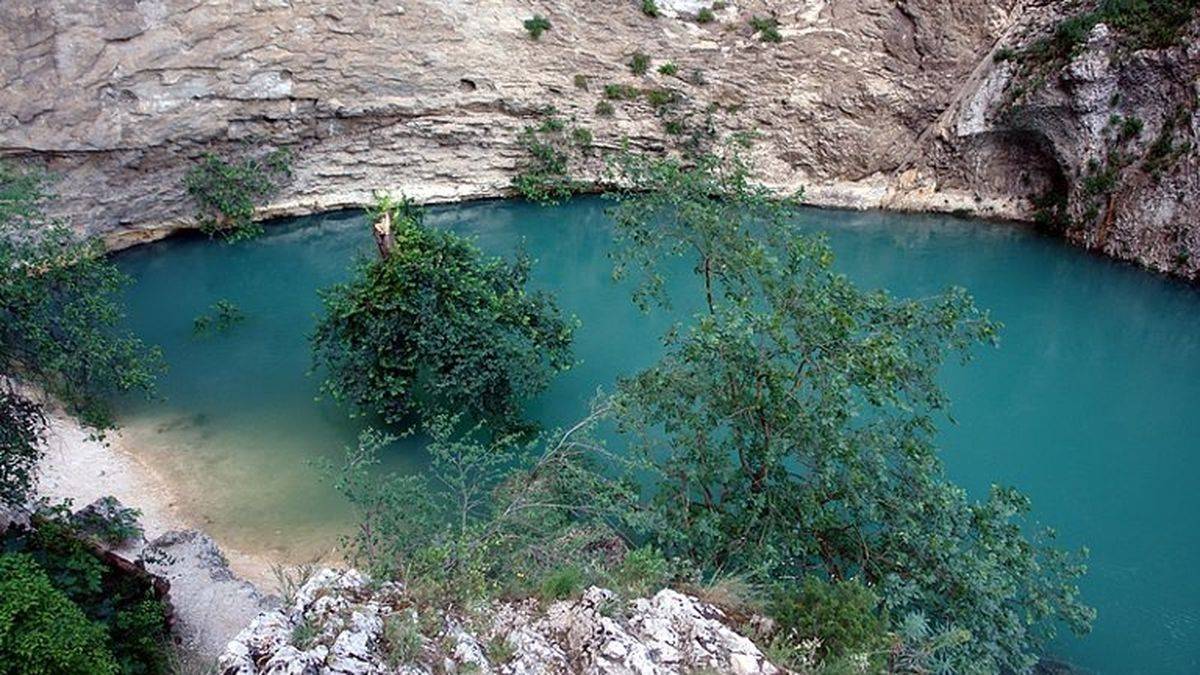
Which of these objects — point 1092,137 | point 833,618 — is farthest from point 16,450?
point 1092,137

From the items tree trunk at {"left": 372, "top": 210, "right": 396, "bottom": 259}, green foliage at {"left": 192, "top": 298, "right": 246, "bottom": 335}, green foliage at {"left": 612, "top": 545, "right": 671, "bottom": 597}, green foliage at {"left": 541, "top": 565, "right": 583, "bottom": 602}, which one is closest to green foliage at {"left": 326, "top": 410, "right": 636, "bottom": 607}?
green foliage at {"left": 541, "top": 565, "right": 583, "bottom": 602}

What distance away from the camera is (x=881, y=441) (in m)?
6.91

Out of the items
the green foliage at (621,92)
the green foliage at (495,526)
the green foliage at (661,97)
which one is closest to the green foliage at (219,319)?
the green foliage at (495,526)

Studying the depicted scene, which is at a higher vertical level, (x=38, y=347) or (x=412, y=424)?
(x=38, y=347)

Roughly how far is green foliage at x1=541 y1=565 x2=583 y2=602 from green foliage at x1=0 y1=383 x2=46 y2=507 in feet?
19.5

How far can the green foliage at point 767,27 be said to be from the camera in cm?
2166

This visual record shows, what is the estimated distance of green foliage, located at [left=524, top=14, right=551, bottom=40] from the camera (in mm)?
21094

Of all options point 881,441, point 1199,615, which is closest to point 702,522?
point 881,441

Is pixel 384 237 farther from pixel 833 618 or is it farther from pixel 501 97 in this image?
pixel 501 97

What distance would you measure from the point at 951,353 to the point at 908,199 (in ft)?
32.3

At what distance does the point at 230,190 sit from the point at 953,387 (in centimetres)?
1690

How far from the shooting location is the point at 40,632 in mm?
5008

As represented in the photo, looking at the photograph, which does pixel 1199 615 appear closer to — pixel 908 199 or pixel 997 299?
pixel 997 299

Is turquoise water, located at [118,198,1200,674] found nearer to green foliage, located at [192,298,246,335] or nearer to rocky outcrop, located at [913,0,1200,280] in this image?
green foliage, located at [192,298,246,335]
